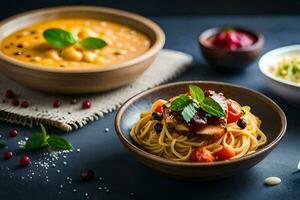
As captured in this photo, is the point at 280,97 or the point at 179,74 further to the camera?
the point at 179,74

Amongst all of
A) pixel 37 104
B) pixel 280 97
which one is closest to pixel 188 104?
pixel 280 97

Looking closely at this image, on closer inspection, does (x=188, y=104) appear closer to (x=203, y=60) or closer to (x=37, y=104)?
(x=37, y=104)

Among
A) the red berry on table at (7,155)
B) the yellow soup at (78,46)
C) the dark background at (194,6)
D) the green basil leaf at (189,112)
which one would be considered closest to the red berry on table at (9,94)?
the yellow soup at (78,46)

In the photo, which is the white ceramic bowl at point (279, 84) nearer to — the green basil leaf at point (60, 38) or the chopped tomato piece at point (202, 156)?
the chopped tomato piece at point (202, 156)

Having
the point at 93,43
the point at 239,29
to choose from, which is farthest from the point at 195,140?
the point at 239,29

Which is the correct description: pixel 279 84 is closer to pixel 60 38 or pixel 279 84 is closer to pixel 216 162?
pixel 216 162

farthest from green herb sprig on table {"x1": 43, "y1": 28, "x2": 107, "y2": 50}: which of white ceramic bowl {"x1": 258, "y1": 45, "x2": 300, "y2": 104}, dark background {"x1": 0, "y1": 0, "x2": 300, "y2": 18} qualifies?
dark background {"x1": 0, "y1": 0, "x2": 300, "y2": 18}
